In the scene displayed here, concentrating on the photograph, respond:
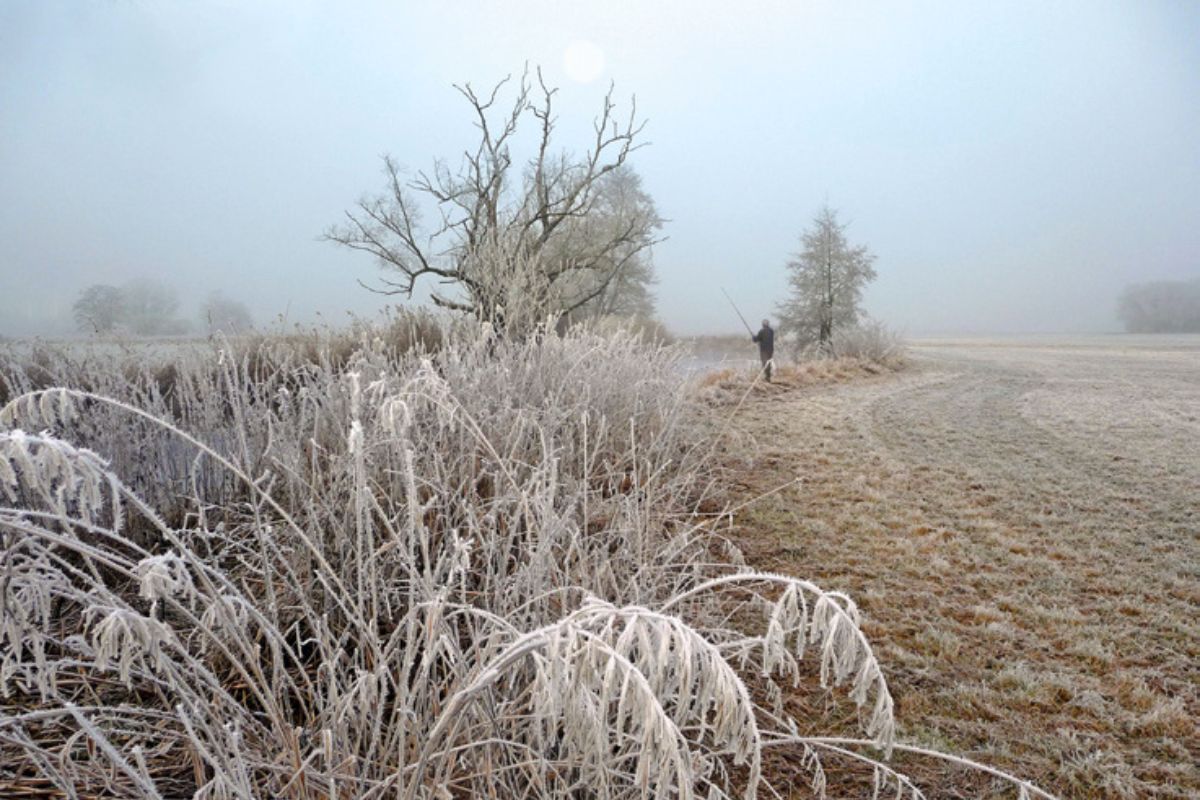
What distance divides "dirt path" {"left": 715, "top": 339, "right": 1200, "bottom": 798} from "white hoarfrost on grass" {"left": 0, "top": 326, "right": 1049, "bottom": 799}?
30 cm

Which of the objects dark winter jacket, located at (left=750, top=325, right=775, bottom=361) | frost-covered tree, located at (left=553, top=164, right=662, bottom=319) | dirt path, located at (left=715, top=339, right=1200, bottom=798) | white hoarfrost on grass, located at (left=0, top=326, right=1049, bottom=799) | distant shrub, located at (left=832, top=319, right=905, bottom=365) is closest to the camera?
white hoarfrost on grass, located at (left=0, top=326, right=1049, bottom=799)

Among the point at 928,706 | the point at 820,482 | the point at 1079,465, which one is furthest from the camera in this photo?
the point at 1079,465

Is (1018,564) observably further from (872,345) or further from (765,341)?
(872,345)

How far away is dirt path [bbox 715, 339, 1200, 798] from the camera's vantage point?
2039 millimetres

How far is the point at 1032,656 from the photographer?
2490 millimetres

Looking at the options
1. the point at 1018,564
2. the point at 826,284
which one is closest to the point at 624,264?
the point at 826,284

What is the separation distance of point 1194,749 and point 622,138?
12.5 metres

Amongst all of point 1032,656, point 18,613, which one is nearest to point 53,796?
point 18,613

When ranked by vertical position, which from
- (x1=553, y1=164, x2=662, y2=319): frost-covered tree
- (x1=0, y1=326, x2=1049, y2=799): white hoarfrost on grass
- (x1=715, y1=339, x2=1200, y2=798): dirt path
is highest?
A: (x1=553, y1=164, x2=662, y2=319): frost-covered tree

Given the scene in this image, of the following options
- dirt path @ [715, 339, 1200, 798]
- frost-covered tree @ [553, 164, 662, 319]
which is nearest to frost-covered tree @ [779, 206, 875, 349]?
frost-covered tree @ [553, 164, 662, 319]

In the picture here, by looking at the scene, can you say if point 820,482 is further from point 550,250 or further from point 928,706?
point 550,250

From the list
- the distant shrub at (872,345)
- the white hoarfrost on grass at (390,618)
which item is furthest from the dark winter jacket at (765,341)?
the white hoarfrost on grass at (390,618)

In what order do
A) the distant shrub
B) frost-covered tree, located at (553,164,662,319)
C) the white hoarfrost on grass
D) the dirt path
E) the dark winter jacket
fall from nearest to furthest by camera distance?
the white hoarfrost on grass → the dirt path → the dark winter jacket → the distant shrub → frost-covered tree, located at (553,164,662,319)

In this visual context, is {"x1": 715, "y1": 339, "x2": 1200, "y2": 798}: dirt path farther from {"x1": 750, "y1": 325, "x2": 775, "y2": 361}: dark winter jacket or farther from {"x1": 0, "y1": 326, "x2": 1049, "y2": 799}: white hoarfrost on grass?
{"x1": 750, "y1": 325, "x2": 775, "y2": 361}: dark winter jacket
